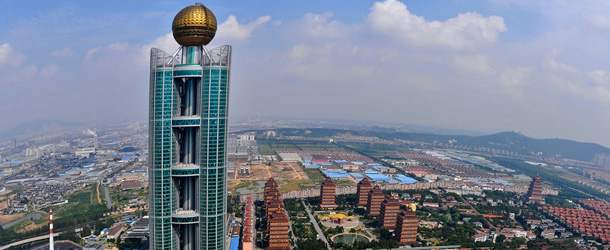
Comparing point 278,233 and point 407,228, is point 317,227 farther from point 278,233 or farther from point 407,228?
point 407,228

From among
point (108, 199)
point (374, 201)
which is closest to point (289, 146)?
point (108, 199)

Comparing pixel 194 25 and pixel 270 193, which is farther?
pixel 270 193

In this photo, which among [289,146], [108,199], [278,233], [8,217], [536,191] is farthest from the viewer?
[289,146]

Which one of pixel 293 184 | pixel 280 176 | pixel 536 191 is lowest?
pixel 293 184

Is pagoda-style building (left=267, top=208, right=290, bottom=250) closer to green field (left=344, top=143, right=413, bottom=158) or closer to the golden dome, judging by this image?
the golden dome

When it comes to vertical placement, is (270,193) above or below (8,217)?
above

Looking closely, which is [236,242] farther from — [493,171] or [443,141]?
[443,141]

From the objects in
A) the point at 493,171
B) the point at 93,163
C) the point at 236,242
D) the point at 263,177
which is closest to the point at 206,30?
the point at 236,242

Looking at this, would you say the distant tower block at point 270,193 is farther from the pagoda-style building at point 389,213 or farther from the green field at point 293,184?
the pagoda-style building at point 389,213
